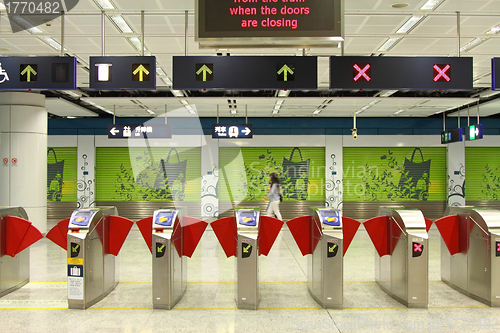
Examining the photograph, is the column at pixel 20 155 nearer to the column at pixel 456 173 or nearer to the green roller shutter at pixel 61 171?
the green roller shutter at pixel 61 171

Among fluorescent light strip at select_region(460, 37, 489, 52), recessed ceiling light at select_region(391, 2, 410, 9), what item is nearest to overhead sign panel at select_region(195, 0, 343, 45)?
recessed ceiling light at select_region(391, 2, 410, 9)

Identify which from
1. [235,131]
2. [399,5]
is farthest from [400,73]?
[235,131]

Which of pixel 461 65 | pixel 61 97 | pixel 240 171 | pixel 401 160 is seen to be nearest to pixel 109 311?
pixel 461 65

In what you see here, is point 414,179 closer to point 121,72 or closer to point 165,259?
point 165,259

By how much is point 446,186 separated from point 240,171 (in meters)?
7.16

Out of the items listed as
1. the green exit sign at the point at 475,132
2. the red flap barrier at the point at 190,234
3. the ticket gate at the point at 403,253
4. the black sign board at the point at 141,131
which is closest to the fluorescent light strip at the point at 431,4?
the ticket gate at the point at 403,253

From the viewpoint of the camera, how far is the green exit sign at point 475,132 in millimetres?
9336

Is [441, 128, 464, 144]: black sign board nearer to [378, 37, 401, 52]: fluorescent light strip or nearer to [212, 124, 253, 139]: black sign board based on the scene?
[378, 37, 401, 52]: fluorescent light strip

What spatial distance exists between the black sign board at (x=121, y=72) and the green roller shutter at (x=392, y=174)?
944cm

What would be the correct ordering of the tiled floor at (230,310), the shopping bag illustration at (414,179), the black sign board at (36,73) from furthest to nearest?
1. the shopping bag illustration at (414,179)
2. the black sign board at (36,73)
3. the tiled floor at (230,310)

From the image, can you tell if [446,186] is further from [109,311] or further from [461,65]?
[109,311]

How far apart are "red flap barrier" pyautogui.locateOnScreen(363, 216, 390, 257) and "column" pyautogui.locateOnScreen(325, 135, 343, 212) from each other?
7.54 metres

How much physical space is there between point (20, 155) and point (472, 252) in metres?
8.92

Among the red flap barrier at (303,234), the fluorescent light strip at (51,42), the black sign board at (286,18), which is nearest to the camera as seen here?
the black sign board at (286,18)
